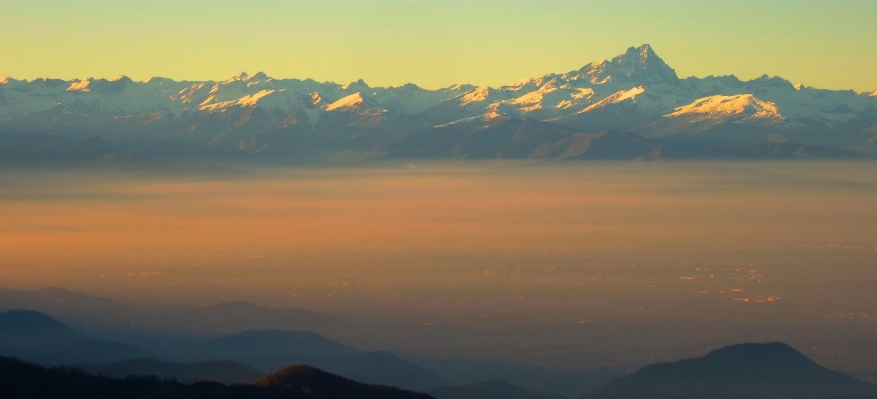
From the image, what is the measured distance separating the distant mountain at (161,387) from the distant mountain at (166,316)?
8561 centimetres

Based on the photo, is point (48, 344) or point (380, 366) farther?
point (380, 366)

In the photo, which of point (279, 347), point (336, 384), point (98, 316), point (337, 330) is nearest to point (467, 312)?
point (337, 330)

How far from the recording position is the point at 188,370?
11806 centimetres

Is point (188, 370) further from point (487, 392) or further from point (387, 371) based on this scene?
point (387, 371)

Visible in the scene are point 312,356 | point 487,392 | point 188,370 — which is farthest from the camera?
point 312,356

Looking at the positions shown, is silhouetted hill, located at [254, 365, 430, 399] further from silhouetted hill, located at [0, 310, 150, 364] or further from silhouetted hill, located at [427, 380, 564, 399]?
silhouetted hill, located at [0, 310, 150, 364]

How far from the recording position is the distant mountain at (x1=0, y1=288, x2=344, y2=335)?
174 metres

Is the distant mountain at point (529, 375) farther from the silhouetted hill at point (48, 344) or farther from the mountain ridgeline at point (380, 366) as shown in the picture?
the silhouetted hill at point (48, 344)

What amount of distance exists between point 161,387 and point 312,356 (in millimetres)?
74113

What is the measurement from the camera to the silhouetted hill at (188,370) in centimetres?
11450

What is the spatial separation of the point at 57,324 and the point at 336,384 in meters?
76.3

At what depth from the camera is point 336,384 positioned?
86000mm

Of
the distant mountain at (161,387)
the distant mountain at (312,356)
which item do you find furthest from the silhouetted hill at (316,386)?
the distant mountain at (312,356)

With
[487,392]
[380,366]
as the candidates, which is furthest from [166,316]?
[487,392]
